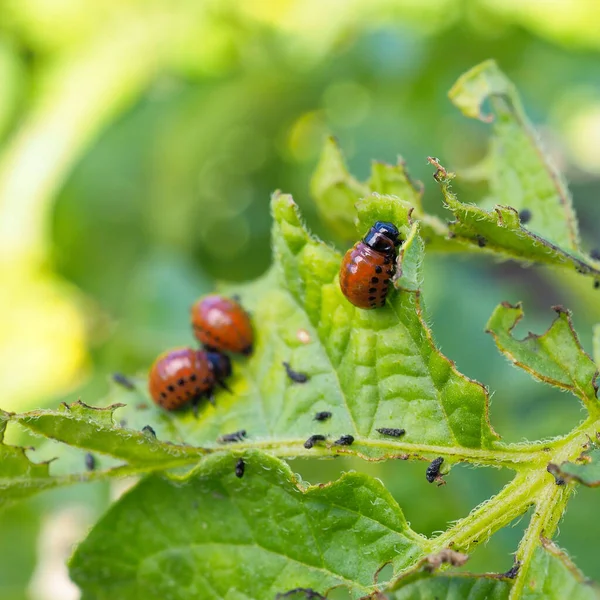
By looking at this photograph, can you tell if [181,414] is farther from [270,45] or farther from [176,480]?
[270,45]

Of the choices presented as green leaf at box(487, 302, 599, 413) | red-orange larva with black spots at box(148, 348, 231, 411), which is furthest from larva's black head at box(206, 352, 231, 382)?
green leaf at box(487, 302, 599, 413)

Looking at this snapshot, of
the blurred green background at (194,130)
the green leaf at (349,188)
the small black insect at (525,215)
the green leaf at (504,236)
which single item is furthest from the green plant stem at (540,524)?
the blurred green background at (194,130)

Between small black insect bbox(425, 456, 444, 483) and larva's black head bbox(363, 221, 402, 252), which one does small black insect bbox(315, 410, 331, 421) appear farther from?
larva's black head bbox(363, 221, 402, 252)

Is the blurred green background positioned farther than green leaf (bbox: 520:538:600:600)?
Yes

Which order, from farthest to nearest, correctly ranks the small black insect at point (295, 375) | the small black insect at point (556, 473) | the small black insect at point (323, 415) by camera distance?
the small black insect at point (295, 375), the small black insect at point (323, 415), the small black insect at point (556, 473)

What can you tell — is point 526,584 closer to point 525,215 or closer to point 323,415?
point 323,415

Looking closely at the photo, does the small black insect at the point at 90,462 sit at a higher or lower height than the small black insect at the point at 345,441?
lower

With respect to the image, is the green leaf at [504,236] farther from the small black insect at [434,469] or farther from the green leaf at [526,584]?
the green leaf at [526,584]

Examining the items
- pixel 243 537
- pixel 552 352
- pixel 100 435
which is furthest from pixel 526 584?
pixel 100 435

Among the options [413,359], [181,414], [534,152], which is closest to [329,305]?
[413,359]
